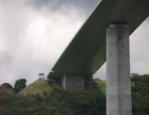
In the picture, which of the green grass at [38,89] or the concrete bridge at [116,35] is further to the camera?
the green grass at [38,89]

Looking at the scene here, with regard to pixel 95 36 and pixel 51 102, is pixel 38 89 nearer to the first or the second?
pixel 51 102

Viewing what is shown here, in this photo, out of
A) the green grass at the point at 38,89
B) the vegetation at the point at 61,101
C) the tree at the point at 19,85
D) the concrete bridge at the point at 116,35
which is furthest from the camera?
the tree at the point at 19,85

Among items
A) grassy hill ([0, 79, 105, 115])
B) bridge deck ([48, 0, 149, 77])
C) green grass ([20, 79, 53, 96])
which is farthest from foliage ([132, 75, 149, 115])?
green grass ([20, 79, 53, 96])

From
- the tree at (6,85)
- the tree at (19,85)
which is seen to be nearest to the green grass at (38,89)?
the tree at (19,85)

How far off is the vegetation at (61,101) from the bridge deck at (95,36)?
5.05 meters

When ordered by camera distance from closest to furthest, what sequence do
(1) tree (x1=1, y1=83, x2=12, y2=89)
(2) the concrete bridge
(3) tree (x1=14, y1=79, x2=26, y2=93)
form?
1. (2) the concrete bridge
2. (1) tree (x1=1, y1=83, x2=12, y2=89)
3. (3) tree (x1=14, y1=79, x2=26, y2=93)

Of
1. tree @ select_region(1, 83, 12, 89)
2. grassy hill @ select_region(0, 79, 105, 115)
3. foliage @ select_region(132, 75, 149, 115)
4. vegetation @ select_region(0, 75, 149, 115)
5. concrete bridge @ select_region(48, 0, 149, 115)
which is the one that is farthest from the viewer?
tree @ select_region(1, 83, 12, 89)

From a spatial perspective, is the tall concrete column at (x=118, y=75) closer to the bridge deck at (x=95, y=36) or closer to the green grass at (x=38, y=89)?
the bridge deck at (x=95, y=36)

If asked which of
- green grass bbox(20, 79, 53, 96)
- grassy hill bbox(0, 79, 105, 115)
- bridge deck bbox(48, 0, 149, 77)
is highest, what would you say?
bridge deck bbox(48, 0, 149, 77)

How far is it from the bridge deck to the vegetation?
5045 mm

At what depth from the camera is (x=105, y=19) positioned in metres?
46.7

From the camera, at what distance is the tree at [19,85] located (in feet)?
288

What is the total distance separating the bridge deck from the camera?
43.2m

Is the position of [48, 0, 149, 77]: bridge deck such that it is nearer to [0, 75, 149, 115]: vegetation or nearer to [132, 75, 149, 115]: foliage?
[0, 75, 149, 115]: vegetation
